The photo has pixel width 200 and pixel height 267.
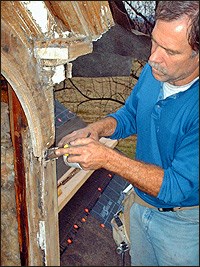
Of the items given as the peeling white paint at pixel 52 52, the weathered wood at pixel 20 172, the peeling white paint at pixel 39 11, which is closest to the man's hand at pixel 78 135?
the weathered wood at pixel 20 172

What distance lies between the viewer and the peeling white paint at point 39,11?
1225 mm

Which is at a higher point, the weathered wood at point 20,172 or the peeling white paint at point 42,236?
the weathered wood at point 20,172

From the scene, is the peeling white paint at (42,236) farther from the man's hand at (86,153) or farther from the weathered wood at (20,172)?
the man's hand at (86,153)

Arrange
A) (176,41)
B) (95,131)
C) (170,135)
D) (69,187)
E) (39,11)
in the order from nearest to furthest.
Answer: (39,11) → (176,41) → (170,135) → (95,131) → (69,187)

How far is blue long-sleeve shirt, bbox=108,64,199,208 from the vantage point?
4.61 feet

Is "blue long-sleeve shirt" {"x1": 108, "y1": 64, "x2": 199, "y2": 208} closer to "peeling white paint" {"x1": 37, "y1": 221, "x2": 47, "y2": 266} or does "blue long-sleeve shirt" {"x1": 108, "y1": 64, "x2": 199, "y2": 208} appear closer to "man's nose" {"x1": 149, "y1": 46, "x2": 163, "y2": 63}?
"man's nose" {"x1": 149, "y1": 46, "x2": 163, "y2": 63}

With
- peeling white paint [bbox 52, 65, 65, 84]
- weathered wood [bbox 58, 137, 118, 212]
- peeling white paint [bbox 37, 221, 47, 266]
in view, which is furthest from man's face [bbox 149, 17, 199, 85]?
weathered wood [bbox 58, 137, 118, 212]

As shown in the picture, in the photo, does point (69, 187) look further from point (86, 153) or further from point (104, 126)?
point (86, 153)

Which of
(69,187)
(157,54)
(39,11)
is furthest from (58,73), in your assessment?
(69,187)

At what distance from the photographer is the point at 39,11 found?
1254 millimetres

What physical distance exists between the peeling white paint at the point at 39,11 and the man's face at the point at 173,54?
0.42m

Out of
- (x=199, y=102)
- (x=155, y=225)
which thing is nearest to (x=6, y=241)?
(x=155, y=225)

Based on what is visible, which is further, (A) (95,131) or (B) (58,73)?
(A) (95,131)

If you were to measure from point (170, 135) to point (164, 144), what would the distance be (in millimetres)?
70
